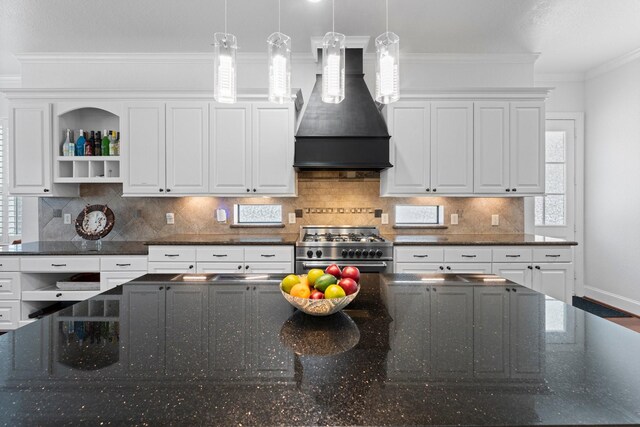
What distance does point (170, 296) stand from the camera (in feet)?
4.75

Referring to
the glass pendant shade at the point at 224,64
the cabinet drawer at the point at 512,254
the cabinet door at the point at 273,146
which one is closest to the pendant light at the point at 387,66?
the glass pendant shade at the point at 224,64

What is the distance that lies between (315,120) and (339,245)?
1.21 metres

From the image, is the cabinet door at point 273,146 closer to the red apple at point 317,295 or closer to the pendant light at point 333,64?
the pendant light at point 333,64

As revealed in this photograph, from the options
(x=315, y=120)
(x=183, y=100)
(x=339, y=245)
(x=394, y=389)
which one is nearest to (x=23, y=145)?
(x=183, y=100)

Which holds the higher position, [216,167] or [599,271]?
[216,167]

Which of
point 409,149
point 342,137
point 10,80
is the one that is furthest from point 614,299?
point 10,80

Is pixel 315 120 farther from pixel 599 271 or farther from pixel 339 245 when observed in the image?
pixel 599 271

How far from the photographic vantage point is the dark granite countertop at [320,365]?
0.66m

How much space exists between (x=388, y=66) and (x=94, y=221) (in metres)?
Result: 3.54

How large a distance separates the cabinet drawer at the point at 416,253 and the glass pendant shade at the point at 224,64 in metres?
2.28

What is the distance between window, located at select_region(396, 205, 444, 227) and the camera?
4023 millimetres

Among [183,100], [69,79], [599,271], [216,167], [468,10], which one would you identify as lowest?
[599,271]

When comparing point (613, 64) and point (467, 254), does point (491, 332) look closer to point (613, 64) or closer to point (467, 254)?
point (467, 254)

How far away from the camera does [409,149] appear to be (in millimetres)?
3625
